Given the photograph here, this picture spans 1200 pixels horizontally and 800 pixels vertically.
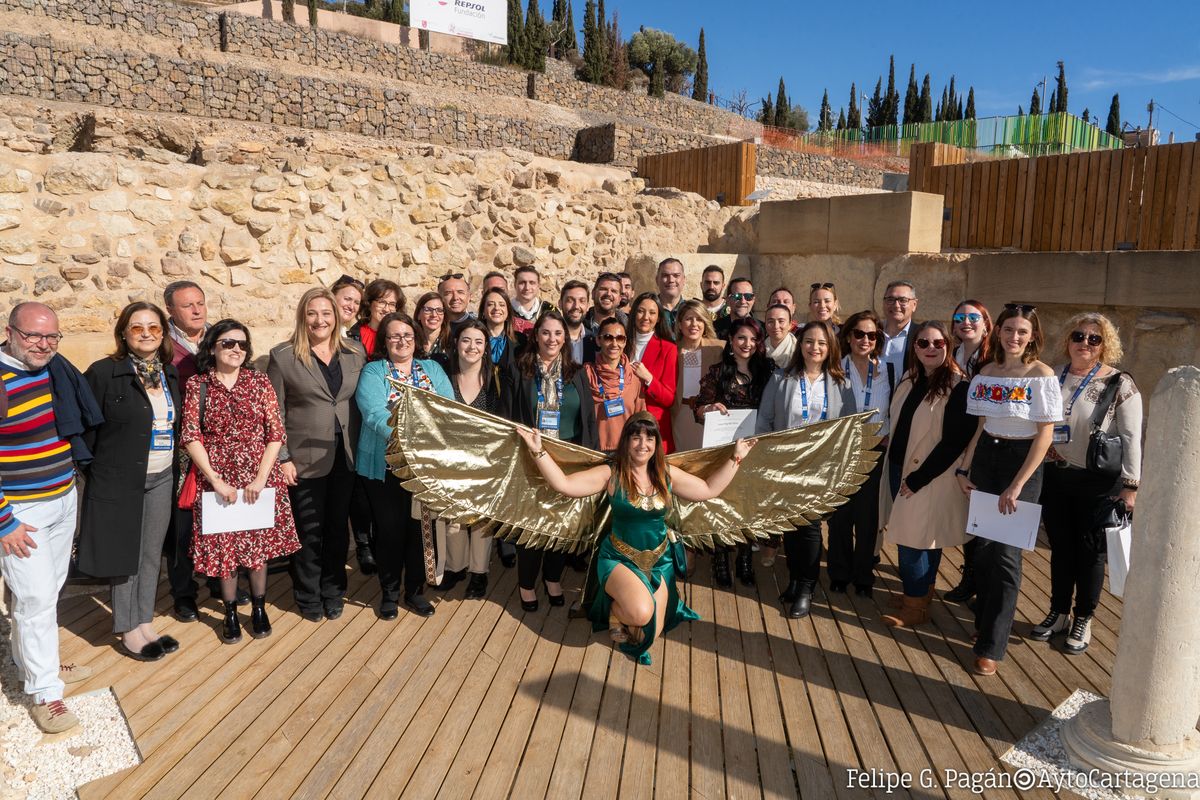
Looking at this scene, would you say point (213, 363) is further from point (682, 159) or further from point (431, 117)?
point (431, 117)

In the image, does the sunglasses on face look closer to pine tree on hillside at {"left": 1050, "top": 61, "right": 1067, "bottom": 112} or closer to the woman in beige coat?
the woman in beige coat

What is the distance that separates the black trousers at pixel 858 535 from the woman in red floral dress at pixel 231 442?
330 cm

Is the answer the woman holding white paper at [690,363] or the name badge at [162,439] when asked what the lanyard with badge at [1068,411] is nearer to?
the woman holding white paper at [690,363]

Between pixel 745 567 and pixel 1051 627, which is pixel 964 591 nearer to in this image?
pixel 1051 627

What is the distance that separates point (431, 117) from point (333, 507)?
17.5 metres

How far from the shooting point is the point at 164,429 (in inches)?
150

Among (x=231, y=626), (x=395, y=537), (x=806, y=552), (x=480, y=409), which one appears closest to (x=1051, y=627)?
(x=806, y=552)

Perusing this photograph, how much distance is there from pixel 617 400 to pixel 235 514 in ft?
7.24

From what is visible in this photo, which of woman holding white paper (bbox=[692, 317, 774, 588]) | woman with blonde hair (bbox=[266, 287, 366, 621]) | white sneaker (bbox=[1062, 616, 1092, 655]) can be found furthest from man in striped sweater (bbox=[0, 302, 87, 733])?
white sneaker (bbox=[1062, 616, 1092, 655])

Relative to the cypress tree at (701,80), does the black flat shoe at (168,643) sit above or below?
below

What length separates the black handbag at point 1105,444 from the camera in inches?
145

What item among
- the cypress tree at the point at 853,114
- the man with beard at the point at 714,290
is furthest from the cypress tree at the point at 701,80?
the man with beard at the point at 714,290

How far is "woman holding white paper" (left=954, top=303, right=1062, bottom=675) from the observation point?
3584 millimetres

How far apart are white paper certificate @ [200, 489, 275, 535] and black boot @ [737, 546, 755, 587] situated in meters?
2.89
